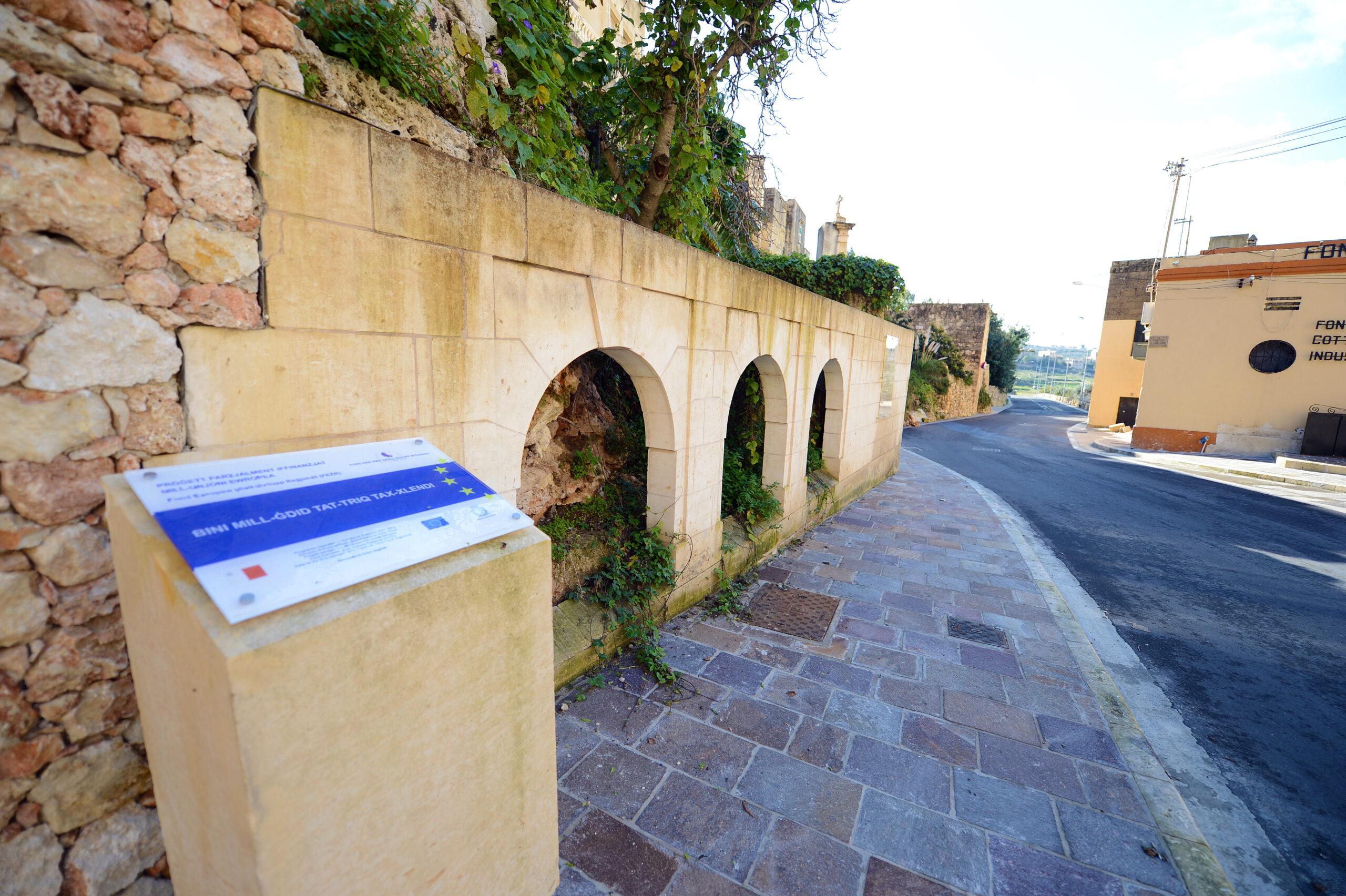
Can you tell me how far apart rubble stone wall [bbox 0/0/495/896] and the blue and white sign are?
372 mm

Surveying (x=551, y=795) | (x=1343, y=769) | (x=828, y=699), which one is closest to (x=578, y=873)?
(x=551, y=795)

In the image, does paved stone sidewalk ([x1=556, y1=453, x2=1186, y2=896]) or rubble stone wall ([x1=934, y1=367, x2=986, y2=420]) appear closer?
paved stone sidewalk ([x1=556, y1=453, x2=1186, y2=896])

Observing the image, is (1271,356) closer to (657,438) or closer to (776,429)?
(776,429)

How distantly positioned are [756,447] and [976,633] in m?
3.08

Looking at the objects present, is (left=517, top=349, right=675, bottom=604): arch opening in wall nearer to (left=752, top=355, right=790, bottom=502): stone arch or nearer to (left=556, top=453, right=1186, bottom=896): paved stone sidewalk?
(left=556, top=453, right=1186, bottom=896): paved stone sidewalk

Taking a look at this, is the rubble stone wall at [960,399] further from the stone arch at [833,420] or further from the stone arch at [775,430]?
the stone arch at [775,430]

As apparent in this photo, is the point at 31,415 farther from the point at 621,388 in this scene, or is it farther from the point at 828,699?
the point at 621,388

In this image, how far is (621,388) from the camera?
5.51 metres

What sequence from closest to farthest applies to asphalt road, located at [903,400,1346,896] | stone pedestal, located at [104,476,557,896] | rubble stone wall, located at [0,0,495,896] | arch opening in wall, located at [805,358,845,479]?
stone pedestal, located at [104,476,557,896]
rubble stone wall, located at [0,0,495,896]
asphalt road, located at [903,400,1346,896]
arch opening in wall, located at [805,358,845,479]

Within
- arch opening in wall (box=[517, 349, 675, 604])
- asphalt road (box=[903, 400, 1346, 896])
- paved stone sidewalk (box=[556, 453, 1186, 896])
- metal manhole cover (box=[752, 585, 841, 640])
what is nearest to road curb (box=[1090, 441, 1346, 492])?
asphalt road (box=[903, 400, 1346, 896])

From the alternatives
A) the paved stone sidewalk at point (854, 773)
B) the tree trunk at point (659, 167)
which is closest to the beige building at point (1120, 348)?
the paved stone sidewalk at point (854, 773)

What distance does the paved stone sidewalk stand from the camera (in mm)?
2285

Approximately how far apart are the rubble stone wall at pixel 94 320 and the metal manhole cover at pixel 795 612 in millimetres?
3713

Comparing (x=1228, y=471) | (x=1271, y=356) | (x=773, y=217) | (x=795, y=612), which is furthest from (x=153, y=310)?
(x=1271, y=356)
